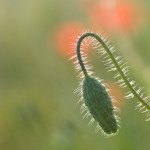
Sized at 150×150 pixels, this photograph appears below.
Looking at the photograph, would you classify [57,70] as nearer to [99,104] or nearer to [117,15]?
[117,15]

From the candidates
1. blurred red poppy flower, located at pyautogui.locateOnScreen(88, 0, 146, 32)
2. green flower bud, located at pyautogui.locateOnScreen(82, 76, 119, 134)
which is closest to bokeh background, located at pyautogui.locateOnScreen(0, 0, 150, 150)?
blurred red poppy flower, located at pyautogui.locateOnScreen(88, 0, 146, 32)

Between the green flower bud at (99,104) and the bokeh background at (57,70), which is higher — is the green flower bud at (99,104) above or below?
below

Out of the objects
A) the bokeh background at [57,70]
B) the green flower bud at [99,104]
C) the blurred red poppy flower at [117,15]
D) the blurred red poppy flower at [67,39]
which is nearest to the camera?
the green flower bud at [99,104]

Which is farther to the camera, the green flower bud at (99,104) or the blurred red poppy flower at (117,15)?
the blurred red poppy flower at (117,15)

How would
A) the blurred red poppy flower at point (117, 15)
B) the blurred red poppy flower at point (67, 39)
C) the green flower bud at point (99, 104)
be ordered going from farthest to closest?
the blurred red poppy flower at point (67, 39) < the blurred red poppy flower at point (117, 15) < the green flower bud at point (99, 104)

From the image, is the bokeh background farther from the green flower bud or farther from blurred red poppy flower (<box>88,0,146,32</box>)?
the green flower bud

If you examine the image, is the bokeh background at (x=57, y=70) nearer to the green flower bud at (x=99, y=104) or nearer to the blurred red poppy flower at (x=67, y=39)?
the blurred red poppy flower at (x=67, y=39)

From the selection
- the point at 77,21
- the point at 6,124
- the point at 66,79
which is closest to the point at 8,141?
the point at 6,124

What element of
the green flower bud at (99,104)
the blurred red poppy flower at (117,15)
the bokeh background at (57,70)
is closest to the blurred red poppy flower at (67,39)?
the bokeh background at (57,70)

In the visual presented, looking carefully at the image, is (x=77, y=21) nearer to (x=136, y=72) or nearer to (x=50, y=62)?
(x=50, y=62)
